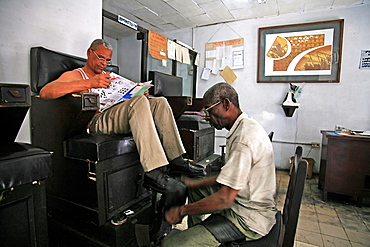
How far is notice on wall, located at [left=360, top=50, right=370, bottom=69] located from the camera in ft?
9.21

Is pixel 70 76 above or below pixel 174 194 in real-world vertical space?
above

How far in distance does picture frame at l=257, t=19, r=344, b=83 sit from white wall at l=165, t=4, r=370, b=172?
3.1 inches

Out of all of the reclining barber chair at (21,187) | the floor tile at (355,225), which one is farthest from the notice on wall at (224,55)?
the reclining barber chair at (21,187)

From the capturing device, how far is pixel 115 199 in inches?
49.8

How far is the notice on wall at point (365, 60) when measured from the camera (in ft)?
9.21

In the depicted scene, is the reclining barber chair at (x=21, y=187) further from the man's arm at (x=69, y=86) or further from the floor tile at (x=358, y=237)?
the floor tile at (x=358, y=237)

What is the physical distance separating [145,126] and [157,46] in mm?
1580

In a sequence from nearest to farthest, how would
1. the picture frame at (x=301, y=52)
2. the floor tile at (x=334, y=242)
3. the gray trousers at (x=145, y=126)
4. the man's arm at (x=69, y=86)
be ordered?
the man's arm at (x=69, y=86) → the gray trousers at (x=145, y=126) → the floor tile at (x=334, y=242) → the picture frame at (x=301, y=52)

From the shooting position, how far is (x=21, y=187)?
831mm

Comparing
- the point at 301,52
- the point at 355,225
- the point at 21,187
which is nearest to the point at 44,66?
the point at 21,187

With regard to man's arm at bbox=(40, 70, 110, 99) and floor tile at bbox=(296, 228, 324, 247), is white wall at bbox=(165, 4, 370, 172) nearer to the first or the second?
floor tile at bbox=(296, 228, 324, 247)

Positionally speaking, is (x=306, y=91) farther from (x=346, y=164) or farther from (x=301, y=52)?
(x=346, y=164)

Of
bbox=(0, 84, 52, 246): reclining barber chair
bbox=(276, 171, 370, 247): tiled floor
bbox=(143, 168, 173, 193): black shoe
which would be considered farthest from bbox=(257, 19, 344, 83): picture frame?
bbox=(0, 84, 52, 246): reclining barber chair

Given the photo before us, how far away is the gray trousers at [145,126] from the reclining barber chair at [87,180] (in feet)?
0.34
